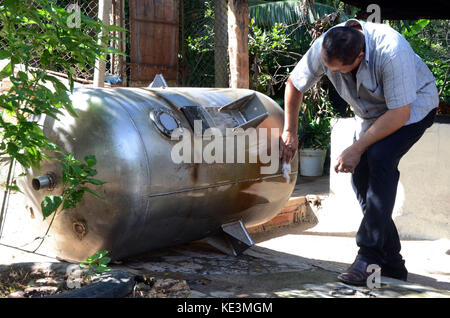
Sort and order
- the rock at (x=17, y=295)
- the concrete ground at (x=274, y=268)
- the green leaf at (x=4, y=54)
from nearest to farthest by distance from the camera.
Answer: the green leaf at (x=4, y=54), the rock at (x=17, y=295), the concrete ground at (x=274, y=268)

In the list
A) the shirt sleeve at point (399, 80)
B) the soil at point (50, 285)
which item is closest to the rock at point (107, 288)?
the soil at point (50, 285)

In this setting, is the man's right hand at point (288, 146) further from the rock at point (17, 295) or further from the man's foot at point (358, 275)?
the rock at point (17, 295)

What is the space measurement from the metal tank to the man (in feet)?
2.43

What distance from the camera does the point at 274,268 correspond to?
3.27 metres

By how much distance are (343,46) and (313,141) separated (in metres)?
5.31

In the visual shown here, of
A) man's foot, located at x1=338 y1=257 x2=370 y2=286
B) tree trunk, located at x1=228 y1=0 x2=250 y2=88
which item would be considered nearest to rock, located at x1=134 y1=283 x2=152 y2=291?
man's foot, located at x1=338 y1=257 x2=370 y2=286

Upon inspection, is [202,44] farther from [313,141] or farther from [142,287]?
[142,287]

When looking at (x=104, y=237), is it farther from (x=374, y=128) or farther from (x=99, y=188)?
(x=374, y=128)

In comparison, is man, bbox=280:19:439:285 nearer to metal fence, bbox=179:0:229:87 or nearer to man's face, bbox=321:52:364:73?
man's face, bbox=321:52:364:73

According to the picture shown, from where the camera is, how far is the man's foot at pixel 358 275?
2777 millimetres

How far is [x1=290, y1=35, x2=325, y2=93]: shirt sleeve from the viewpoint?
3.00 meters

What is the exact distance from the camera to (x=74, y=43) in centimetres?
204

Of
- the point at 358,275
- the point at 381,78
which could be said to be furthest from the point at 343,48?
the point at 358,275

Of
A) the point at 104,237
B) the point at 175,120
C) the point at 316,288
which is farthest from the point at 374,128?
the point at 104,237
